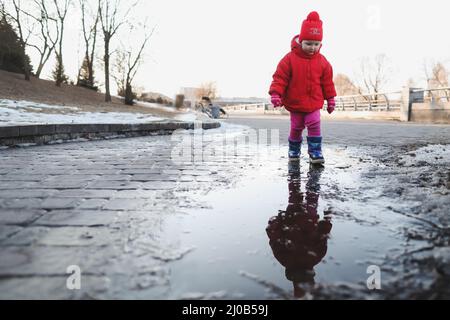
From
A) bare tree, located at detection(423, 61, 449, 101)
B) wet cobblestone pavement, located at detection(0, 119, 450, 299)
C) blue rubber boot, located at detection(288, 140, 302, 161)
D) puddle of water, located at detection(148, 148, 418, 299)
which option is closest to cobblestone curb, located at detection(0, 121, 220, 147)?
wet cobblestone pavement, located at detection(0, 119, 450, 299)

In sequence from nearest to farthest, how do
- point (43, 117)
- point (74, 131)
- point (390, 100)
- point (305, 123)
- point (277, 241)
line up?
point (277, 241)
point (305, 123)
point (74, 131)
point (43, 117)
point (390, 100)

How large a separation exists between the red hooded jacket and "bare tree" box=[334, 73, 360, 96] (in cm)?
6640

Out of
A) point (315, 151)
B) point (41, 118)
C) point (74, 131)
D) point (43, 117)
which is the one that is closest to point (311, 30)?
point (315, 151)

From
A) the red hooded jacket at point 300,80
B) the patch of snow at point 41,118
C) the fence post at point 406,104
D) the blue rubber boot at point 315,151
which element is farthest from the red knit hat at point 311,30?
the fence post at point 406,104

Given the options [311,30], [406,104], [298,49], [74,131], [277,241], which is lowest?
[277,241]

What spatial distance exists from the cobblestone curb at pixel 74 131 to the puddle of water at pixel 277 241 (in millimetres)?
4120

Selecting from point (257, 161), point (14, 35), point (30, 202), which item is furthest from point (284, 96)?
point (14, 35)

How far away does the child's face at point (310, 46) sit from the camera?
A: 4.07 metres

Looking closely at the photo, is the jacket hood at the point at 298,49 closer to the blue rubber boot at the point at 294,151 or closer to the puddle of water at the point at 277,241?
the blue rubber boot at the point at 294,151

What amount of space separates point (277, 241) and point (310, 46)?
3.08 m

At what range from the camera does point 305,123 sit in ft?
13.9

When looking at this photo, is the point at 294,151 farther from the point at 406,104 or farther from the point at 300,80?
the point at 406,104

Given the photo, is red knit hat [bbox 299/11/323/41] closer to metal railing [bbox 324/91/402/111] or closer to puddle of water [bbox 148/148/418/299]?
puddle of water [bbox 148/148/418/299]

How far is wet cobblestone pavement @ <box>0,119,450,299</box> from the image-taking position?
1.18 metres
